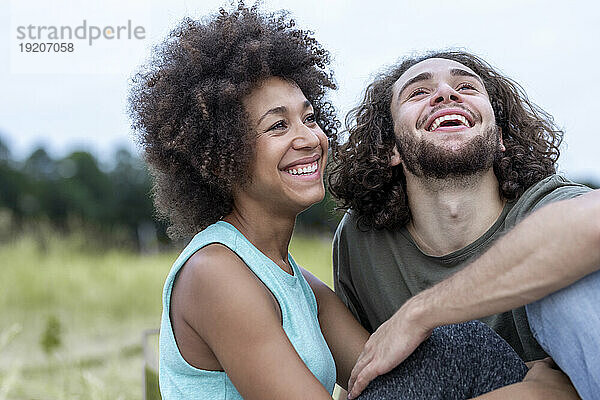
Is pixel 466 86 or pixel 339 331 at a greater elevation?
pixel 466 86

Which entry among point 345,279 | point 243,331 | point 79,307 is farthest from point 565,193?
point 79,307

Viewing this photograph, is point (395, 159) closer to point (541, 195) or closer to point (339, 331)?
point (541, 195)

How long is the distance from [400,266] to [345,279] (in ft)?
0.76

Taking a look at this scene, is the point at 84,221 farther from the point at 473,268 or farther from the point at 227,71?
the point at 473,268

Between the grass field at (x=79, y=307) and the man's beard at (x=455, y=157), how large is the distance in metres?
2.63

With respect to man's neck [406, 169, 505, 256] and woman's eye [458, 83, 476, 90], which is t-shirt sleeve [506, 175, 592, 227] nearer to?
man's neck [406, 169, 505, 256]

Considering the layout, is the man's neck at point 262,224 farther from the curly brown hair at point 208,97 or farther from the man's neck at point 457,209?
the man's neck at point 457,209

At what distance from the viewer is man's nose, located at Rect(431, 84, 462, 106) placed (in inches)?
93.0

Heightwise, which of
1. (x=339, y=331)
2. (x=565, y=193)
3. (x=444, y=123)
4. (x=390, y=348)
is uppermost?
(x=444, y=123)

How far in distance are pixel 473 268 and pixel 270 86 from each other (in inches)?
30.2

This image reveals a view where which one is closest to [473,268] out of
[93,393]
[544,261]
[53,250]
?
[544,261]

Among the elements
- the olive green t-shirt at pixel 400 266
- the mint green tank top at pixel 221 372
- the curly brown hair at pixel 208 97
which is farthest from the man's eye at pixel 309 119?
the olive green t-shirt at pixel 400 266

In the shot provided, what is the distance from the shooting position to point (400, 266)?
2410 millimetres

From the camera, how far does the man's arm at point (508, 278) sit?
1.45m
